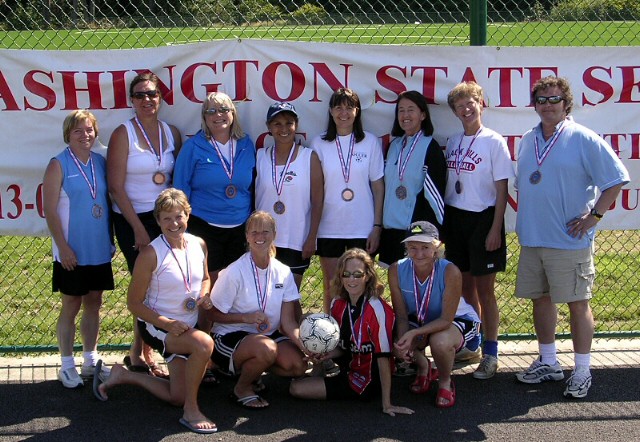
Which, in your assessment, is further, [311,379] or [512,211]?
[512,211]

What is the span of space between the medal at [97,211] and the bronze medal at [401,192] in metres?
1.86

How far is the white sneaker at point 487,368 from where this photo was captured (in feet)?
17.4

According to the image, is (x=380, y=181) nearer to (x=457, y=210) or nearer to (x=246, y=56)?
(x=457, y=210)

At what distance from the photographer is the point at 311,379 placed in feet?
16.3

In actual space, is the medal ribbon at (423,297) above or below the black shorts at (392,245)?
below

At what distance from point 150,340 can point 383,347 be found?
1363 millimetres

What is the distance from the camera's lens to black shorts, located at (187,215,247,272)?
5.20 m

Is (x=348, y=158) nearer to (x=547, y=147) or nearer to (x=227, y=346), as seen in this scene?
(x=547, y=147)

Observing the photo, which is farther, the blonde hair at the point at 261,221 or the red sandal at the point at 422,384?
the red sandal at the point at 422,384

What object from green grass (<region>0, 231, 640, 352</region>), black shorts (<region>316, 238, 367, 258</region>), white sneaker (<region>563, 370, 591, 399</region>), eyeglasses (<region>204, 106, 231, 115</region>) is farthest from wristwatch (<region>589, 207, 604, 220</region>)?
eyeglasses (<region>204, 106, 231, 115</region>)

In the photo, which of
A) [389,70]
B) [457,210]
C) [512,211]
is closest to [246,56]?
[389,70]

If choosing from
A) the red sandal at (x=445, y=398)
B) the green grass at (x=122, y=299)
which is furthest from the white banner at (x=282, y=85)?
the red sandal at (x=445, y=398)

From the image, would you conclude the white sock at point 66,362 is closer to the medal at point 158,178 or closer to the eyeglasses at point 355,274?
the medal at point 158,178

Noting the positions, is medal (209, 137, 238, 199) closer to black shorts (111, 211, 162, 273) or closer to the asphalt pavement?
black shorts (111, 211, 162, 273)
